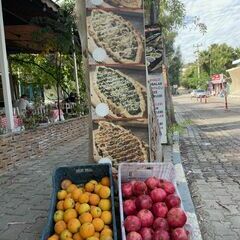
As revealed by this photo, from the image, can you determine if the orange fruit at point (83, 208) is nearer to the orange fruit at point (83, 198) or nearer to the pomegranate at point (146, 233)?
the orange fruit at point (83, 198)

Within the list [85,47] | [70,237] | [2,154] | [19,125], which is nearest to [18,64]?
[19,125]

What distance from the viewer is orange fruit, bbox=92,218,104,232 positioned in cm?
393

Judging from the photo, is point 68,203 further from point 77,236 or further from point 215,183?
point 215,183

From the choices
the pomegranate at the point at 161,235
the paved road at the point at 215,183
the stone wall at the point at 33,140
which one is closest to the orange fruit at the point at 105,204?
the pomegranate at the point at 161,235

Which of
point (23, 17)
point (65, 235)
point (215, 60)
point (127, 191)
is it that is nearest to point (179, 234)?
point (127, 191)

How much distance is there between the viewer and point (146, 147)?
5.20 m

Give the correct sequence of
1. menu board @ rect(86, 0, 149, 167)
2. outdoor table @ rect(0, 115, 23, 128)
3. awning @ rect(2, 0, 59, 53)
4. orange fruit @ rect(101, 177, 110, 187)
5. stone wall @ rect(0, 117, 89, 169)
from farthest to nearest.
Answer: awning @ rect(2, 0, 59, 53) < outdoor table @ rect(0, 115, 23, 128) < stone wall @ rect(0, 117, 89, 169) < menu board @ rect(86, 0, 149, 167) < orange fruit @ rect(101, 177, 110, 187)

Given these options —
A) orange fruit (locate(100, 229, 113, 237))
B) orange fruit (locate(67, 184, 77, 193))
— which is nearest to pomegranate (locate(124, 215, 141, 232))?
orange fruit (locate(100, 229, 113, 237))

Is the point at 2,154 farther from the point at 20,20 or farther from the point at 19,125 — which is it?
the point at 20,20

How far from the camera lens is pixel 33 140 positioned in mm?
10117

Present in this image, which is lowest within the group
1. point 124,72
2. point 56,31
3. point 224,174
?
point 224,174

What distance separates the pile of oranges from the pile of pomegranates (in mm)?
194

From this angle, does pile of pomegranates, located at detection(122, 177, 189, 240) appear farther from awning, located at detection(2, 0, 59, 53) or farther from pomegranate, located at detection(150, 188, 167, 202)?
awning, located at detection(2, 0, 59, 53)

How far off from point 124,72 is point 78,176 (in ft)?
4.29
